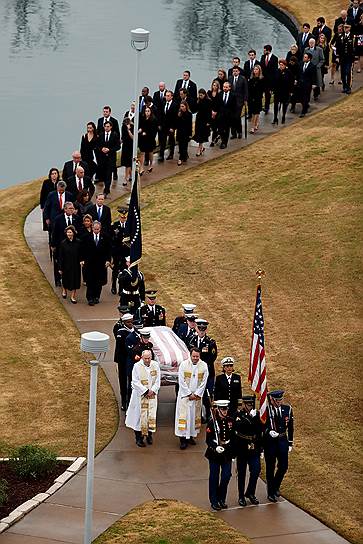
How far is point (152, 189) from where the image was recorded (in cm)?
3203

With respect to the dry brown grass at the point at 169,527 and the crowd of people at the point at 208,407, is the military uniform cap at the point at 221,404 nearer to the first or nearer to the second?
the crowd of people at the point at 208,407

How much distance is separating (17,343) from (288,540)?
25.4ft

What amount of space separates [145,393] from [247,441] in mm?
2206

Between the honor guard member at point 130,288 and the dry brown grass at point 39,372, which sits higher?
the honor guard member at point 130,288

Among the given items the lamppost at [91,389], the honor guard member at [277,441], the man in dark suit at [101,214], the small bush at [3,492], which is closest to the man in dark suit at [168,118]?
the man in dark suit at [101,214]

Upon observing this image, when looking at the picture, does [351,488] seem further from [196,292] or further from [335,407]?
[196,292]

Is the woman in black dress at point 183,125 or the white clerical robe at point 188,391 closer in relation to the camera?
the white clerical robe at point 188,391

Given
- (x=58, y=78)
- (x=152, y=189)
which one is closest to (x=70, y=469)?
(x=152, y=189)

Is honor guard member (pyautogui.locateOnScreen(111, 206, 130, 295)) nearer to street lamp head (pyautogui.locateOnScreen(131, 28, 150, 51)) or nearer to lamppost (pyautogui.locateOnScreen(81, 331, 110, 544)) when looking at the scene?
street lamp head (pyautogui.locateOnScreen(131, 28, 150, 51))

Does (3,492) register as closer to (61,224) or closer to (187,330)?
(187,330)

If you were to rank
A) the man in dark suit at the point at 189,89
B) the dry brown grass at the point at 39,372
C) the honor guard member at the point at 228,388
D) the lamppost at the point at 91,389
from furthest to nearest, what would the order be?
the man in dark suit at the point at 189,89
the dry brown grass at the point at 39,372
the honor guard member at the point at 228,388
the lamppost at the point at 91,389

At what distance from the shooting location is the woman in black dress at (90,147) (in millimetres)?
31266

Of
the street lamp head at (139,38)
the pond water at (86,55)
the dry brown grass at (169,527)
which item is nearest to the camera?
the dry brown grass at (169,527)

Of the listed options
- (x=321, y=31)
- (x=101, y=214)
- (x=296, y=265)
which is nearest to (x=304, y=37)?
(x=321, y=31)
